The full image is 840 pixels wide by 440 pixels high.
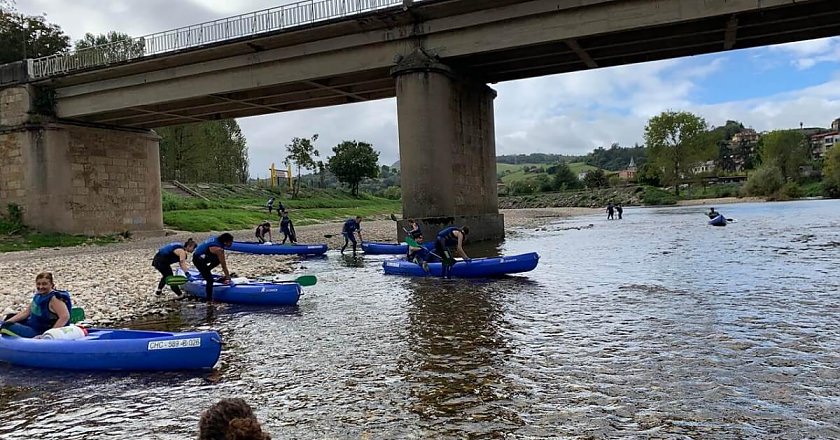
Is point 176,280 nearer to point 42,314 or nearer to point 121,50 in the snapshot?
point 42,314

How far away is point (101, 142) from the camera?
3350 cm

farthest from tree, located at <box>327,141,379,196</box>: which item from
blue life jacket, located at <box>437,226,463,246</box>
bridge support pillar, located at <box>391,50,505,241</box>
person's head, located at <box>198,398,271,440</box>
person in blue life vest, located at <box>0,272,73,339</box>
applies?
person's head, located at <box>198,398,271,440</box>

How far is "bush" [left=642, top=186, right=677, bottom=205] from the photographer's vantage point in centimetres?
9485

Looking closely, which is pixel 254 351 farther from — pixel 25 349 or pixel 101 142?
pixel 101 142

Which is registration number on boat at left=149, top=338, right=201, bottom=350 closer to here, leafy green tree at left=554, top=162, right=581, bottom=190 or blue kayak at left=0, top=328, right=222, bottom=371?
blue kayak at left=0, top=328, right=222, bottom=371

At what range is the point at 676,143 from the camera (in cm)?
9950

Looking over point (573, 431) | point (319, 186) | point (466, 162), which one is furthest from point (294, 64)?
point (319, 186)

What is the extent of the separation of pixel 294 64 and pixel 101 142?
14.8m

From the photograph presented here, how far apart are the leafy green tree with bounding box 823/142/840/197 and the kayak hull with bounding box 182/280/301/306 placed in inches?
3228

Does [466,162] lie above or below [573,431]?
above

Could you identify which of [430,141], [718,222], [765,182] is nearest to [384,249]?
[430,141]

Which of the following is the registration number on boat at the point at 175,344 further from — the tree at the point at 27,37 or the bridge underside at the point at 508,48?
the tree at the point at 27,37

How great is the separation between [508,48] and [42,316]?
60.5 feet

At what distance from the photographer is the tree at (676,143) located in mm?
97938
